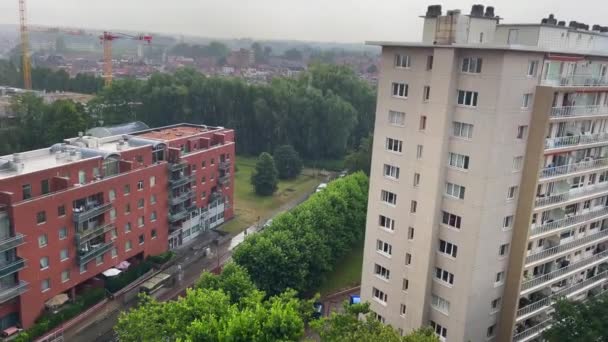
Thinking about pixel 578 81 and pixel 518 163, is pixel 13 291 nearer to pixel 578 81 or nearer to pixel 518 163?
pixel 518 163

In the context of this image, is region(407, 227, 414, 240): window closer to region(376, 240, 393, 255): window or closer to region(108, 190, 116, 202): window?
region(376, 240, 393, 255): window

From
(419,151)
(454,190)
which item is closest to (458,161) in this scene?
(454,190)

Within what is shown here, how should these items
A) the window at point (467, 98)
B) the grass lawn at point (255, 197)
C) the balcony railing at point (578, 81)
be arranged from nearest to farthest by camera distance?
the window at point (467, 98), the balcony railing at point (578, 81), the grass lawn at point (255, 197)

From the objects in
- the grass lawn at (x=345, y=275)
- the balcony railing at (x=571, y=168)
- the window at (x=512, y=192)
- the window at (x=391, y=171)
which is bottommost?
the grass lawn at (x=345, y=275)

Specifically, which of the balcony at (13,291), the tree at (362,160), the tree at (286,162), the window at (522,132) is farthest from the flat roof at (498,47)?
the tree at (286,162)

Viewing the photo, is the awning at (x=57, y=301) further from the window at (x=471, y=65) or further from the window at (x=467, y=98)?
the window at (x=471, y=65)

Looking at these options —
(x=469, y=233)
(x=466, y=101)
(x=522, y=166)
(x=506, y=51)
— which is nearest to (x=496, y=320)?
(x=469, y=233)

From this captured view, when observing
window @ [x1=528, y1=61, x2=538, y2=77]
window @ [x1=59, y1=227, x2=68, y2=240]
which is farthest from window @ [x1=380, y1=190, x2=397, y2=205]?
window @ [x1=59, y1=227, x2=68, y2=240]
